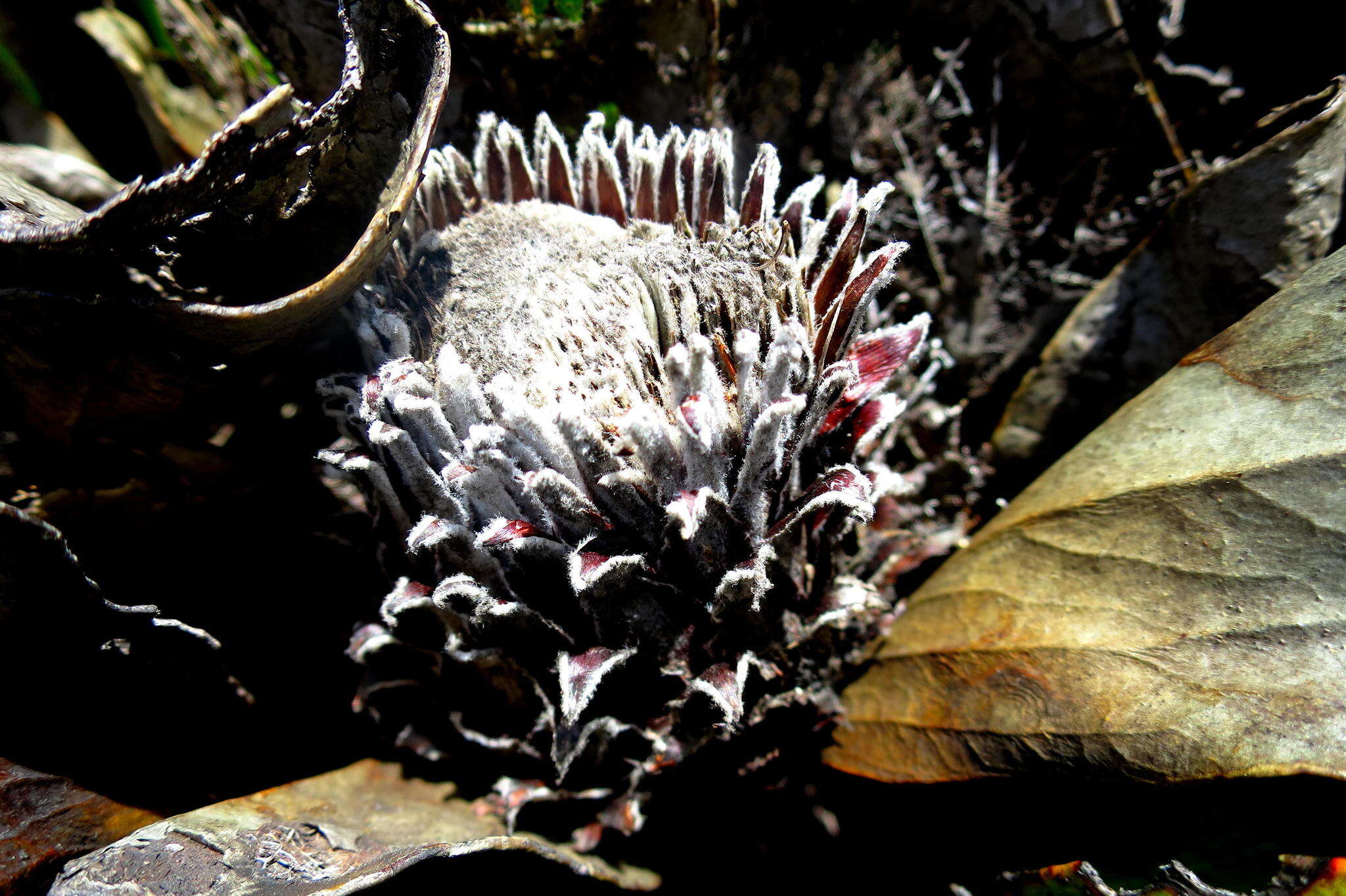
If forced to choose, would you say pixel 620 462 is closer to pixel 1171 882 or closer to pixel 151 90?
pixel 1171 882

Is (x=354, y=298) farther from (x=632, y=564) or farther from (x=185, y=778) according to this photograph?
(x=185, y=778)

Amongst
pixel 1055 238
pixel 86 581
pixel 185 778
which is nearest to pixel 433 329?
pixel 86 581

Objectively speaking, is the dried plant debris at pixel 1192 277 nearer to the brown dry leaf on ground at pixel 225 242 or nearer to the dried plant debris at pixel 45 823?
the brown dry leaf on ground at pixel 225 242

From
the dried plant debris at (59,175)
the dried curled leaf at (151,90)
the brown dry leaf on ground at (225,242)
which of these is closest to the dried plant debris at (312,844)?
the brown dry leaf on ground at (225,242)

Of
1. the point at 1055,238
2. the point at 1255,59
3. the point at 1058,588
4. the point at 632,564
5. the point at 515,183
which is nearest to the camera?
the point at 632,564

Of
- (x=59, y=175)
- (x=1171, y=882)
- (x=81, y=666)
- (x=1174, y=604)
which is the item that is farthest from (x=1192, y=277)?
(x=59, y=175)

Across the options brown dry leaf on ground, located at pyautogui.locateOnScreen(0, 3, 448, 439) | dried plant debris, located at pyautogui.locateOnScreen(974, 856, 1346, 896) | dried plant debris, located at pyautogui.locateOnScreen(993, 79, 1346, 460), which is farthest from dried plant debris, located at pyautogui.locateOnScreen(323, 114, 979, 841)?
dried plant debris, located at pyautogui.locateOnScreen(993, 79, 1346, 460)
